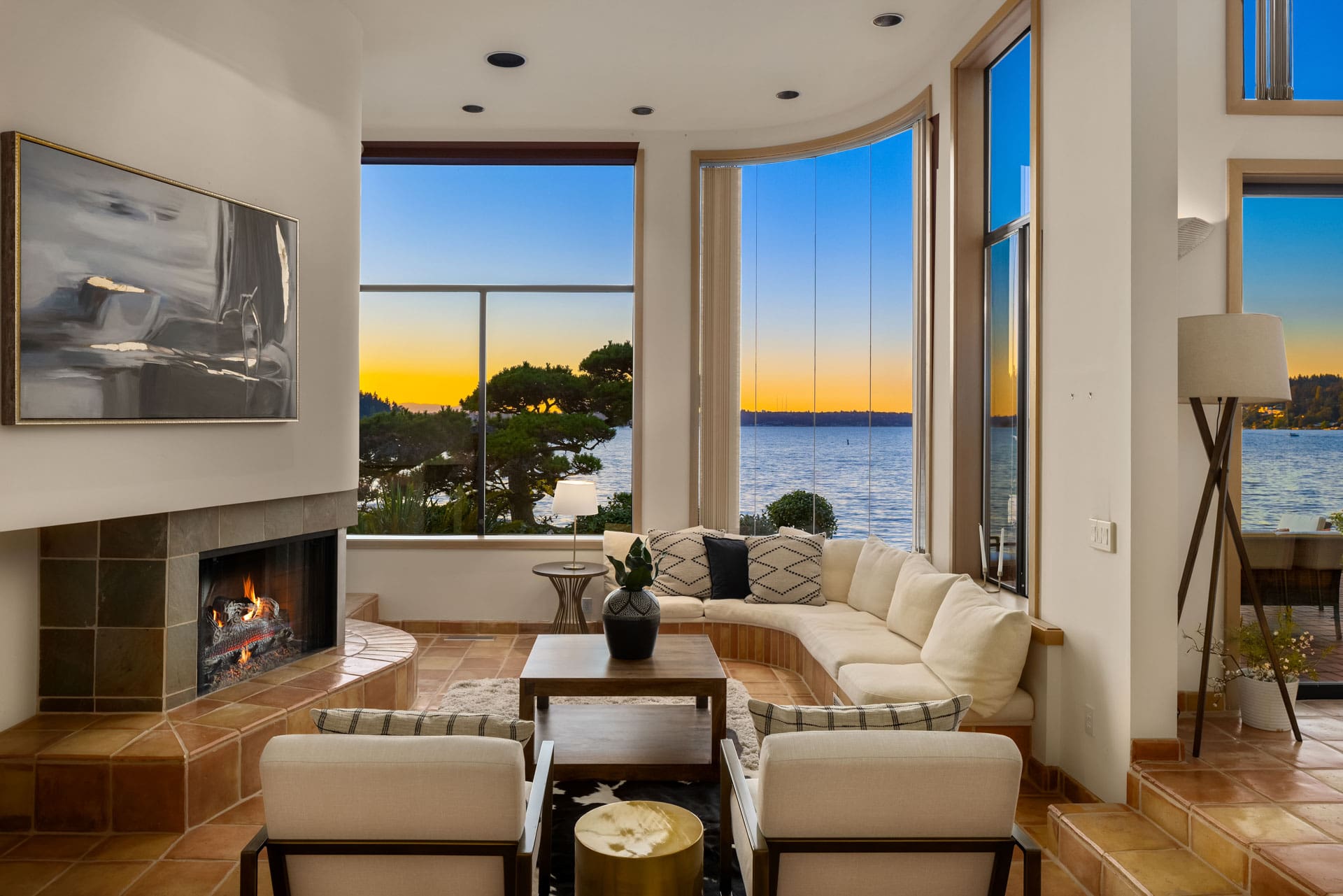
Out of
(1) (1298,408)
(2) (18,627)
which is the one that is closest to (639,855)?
(2) (18,627)

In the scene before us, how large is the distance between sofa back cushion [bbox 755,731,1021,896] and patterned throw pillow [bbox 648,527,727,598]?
3667mm

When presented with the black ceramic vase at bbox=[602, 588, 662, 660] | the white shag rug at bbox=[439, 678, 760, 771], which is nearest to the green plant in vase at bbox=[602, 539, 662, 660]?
the black ceramic vase at bbox=[602, 588, 662, 660]

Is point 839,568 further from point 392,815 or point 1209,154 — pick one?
point 392,815

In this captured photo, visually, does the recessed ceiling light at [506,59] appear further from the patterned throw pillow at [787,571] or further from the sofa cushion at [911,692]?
the sofa cushion at [911,692]

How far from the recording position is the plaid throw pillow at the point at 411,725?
2160mm

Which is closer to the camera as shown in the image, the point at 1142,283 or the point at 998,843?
the point at 998,843

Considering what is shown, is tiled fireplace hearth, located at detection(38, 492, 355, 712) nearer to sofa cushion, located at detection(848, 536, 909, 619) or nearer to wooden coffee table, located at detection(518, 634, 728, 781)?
wooden coffee table, located at detection(518, 634, 728, 781)

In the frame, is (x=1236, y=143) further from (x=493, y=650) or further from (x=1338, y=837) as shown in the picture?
(x=493, y=650)

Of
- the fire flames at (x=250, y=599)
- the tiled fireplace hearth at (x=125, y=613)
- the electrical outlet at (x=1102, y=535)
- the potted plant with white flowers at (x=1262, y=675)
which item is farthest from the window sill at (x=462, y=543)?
the potted plant with white flowers at (x=1262, y=675)

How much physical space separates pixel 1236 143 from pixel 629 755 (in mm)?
3664

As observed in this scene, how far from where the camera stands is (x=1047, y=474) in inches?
147

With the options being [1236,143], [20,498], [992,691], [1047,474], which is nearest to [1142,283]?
[1047,474]

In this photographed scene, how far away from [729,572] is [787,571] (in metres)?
0.39

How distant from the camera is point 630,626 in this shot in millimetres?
3848
